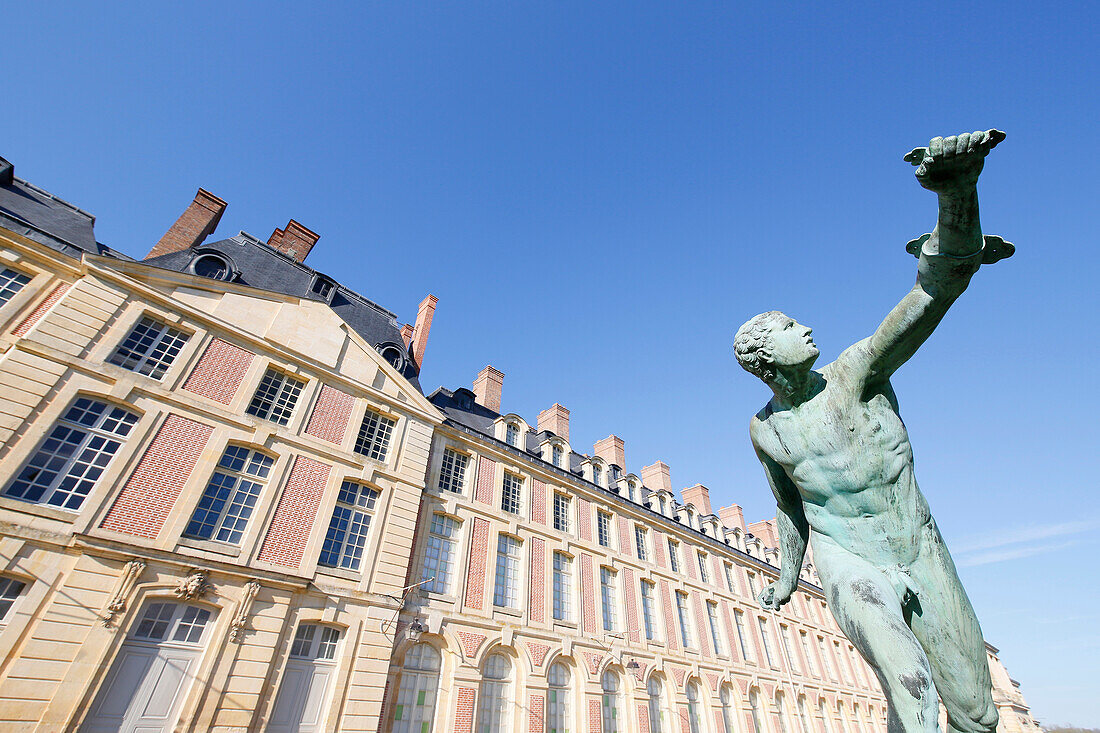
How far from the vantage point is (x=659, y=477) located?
28.5 m

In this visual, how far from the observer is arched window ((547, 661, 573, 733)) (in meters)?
14.8

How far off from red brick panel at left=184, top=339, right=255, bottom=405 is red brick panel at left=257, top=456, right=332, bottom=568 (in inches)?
96.2

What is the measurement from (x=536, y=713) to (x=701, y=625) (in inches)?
412

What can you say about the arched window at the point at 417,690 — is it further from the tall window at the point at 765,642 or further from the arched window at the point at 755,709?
the tall window at the point at 765,642

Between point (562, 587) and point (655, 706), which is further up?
point (562, 587)

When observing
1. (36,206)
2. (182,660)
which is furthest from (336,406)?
(36,206)

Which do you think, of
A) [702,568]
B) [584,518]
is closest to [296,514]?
[584,518]

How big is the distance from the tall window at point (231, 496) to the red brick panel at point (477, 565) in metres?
6.29

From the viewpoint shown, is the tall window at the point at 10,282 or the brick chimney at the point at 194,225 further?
the brick chimney at the point at 194,225

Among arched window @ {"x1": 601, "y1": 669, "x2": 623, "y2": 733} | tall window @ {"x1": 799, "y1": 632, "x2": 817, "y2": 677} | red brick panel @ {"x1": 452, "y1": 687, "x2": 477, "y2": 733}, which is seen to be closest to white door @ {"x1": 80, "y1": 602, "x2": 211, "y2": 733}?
red brick panel @ {"x1": 452, "y1": 687, "x2": 477, "y2": 733}

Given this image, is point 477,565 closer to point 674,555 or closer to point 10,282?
point 674,555

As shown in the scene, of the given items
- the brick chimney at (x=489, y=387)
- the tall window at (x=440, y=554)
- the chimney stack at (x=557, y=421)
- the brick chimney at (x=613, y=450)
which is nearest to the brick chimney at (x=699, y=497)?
the brick chimney at (x=613, y=450)

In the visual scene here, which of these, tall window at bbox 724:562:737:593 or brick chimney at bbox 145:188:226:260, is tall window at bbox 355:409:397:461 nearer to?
brick chimney at bbox 145:188:226:260

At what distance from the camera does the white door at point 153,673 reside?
8.52 meters
